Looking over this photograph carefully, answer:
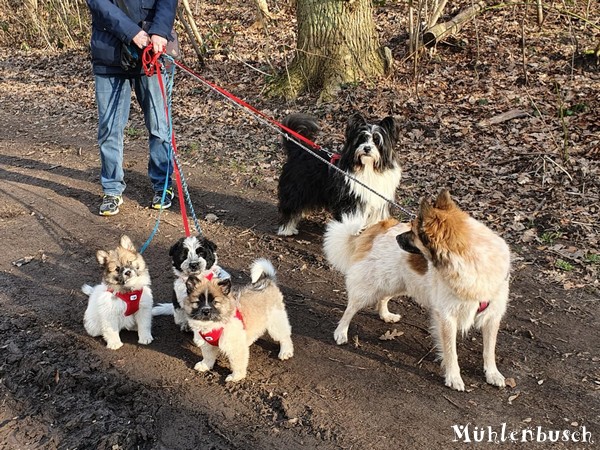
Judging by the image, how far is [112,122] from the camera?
670 cm

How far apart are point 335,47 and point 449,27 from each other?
258 centimetres

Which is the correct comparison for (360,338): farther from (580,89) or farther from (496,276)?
(580,89)

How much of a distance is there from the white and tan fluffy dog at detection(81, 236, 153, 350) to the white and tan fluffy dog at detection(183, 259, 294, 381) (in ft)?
2.29

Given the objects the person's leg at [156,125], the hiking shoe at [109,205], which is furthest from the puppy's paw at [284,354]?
the hiking shoe at [109,205]

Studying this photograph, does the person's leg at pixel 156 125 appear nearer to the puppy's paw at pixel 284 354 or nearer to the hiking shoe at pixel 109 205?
the hiking shoe at pixel 109 205

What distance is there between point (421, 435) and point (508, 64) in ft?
28.3

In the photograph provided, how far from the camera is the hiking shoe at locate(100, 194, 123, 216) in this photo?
698cm

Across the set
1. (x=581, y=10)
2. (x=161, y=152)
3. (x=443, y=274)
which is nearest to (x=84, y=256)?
(x=161, y=152)

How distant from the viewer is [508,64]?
10.2 meters

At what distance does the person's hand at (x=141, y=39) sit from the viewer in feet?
19.6

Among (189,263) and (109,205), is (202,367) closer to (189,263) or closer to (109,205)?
(189,263)

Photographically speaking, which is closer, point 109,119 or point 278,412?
point 278,412

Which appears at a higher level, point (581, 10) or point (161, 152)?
point (581, 10)

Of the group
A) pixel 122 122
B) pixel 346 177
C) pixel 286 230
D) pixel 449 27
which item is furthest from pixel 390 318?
pixel 449 27
